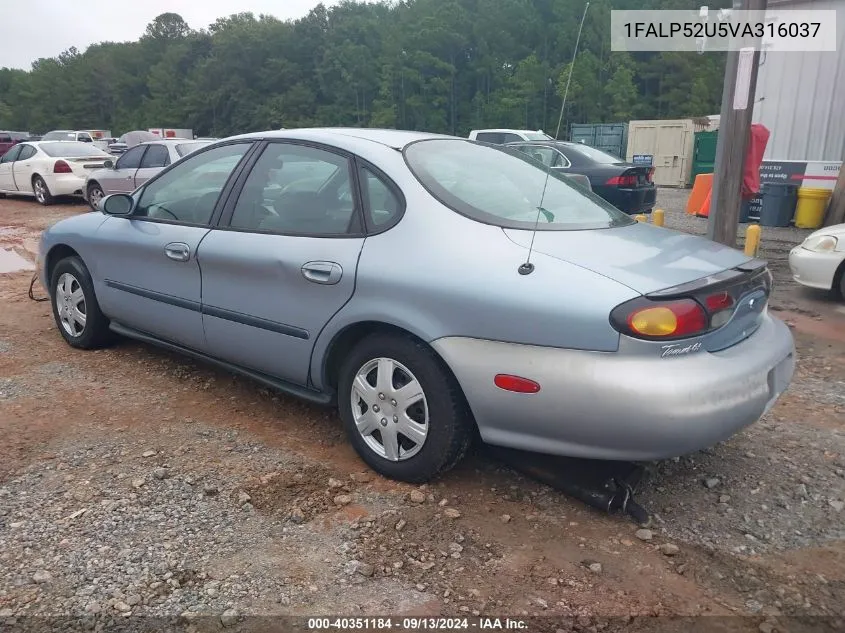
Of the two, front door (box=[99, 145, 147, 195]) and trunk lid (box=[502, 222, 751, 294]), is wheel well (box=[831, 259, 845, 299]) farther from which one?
front door (box=[99, 145, 147, 195])

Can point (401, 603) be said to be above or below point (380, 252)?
below

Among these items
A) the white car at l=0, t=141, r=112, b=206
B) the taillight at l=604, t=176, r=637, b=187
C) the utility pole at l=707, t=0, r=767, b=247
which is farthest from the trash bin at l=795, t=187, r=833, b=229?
the white car at l=0, t=141, r=112, b=206

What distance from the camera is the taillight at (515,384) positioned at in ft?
8.30

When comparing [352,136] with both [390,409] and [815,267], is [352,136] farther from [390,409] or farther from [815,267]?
[815,267]

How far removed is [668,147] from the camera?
880 inches

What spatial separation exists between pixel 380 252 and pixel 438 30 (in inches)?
2523

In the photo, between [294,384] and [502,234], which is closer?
[502,234]

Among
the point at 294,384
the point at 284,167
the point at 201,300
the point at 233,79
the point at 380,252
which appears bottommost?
the point at 294,384

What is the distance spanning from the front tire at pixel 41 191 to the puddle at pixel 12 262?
5.75 meters

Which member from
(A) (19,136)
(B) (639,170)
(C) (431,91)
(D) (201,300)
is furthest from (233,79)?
(D) (201,300)

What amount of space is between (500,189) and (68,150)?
14.4 meters

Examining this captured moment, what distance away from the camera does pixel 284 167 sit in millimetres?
3559

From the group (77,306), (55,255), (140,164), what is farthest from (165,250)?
(140,164)

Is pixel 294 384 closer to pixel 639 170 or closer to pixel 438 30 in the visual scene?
pixel 639 170
